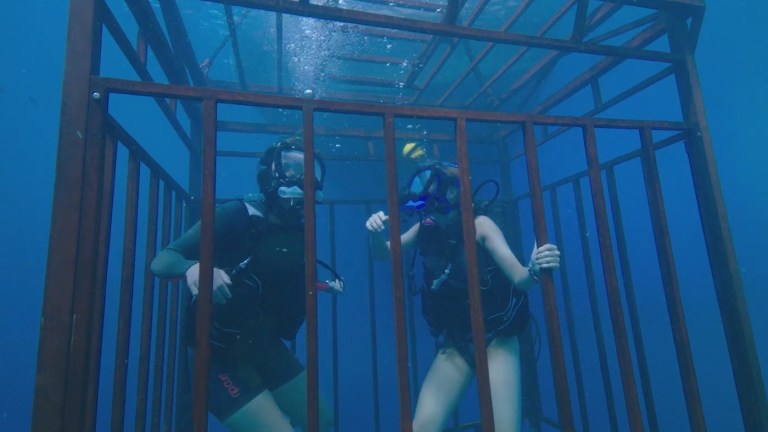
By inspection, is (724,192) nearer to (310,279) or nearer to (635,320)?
(635,320)

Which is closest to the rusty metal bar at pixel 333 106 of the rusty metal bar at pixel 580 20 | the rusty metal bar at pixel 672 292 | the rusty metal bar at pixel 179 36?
the rusty metal bar at pixel 672 292

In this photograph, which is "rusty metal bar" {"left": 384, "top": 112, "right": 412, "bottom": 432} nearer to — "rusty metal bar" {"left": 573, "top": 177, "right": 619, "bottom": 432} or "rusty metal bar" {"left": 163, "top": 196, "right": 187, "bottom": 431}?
"rusty metal bar" {"left": 163, "top": 196, "right": 187, "bottom": 431}

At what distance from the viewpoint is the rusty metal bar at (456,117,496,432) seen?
2105 millimetres

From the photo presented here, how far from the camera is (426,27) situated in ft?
8.29

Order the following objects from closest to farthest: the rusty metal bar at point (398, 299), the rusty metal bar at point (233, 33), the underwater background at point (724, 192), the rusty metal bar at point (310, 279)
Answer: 1. the rusty metal bar at point (310, 279)
2. the rusty metal bar at point (398, 299)
3. the rusty metal bar at point (233, 33)
4. the underwater background at point (724, 192)

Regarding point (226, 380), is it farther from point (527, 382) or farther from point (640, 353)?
point (527, 382)

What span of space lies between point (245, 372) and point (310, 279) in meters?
1.40

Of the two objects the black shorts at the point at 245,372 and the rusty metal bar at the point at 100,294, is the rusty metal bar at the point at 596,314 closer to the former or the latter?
the black shorts at the point at 245,372

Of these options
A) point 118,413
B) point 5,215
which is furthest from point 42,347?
point 5,215

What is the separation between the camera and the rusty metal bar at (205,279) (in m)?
1.81

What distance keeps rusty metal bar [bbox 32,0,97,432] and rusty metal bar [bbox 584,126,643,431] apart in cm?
286

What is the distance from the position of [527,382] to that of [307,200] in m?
4.78

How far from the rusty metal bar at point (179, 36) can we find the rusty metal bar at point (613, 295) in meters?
3.75

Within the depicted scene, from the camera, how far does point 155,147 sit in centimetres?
3309
